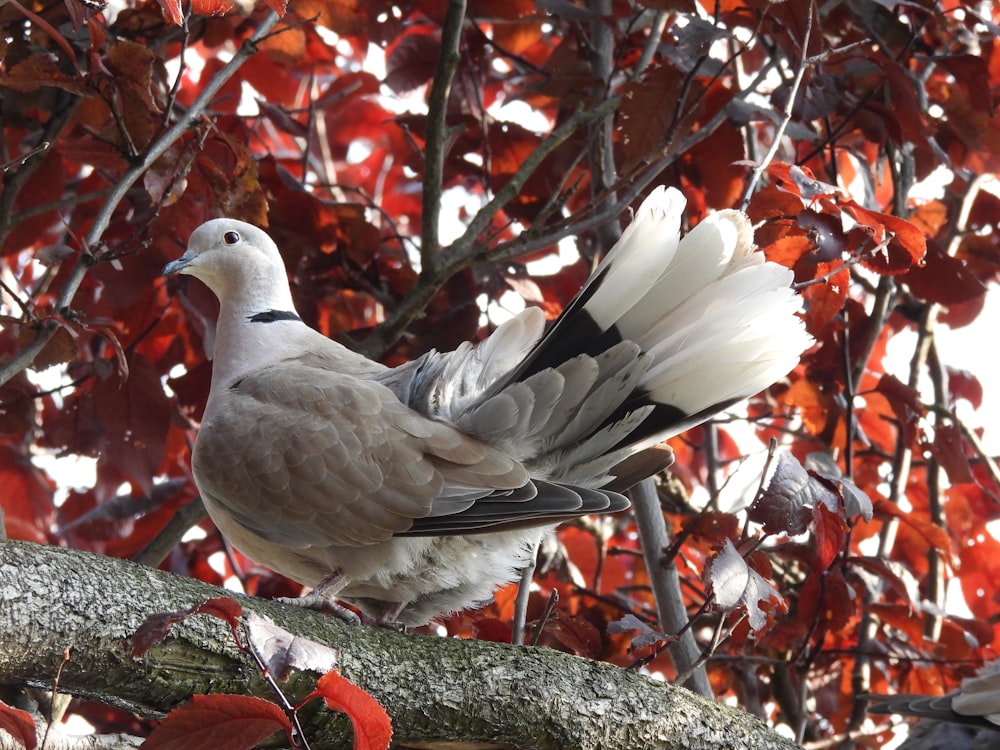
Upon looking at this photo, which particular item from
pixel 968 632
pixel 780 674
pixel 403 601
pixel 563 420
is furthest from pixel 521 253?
pixel 968 632

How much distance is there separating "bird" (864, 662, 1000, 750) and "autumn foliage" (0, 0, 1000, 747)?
16cm

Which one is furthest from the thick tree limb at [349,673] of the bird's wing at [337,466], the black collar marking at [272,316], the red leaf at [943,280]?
the red leaf at [943,280]

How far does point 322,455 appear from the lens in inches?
79.7

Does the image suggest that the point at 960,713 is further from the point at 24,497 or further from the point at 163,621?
the point at 24,497

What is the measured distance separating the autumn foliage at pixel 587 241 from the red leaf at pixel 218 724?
752 mm

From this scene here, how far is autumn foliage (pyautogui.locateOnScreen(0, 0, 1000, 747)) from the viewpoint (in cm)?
207

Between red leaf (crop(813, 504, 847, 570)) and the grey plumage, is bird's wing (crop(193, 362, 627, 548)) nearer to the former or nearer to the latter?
red leaf (crop(813, 504, 847, 570))

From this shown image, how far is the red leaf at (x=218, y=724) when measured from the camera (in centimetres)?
111

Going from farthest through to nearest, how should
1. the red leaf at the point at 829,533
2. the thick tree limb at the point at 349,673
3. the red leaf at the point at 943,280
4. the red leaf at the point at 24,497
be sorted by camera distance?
the red leaf at the point at 24,497 < the red leaf at the point at 943,280 < the red leaf at the point at 829,533 < the thick tree limb at the point at 349,673

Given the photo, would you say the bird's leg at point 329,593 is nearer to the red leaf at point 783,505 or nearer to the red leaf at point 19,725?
the red leaf at point 783,505

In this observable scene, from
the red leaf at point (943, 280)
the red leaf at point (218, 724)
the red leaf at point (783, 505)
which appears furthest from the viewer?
the red leaf at point (943, 280)

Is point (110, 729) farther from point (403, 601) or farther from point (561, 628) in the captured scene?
point (561, 628)

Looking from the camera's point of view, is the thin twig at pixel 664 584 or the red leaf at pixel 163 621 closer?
the red leaf at pixel 163 621

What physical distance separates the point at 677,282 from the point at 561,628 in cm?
67
